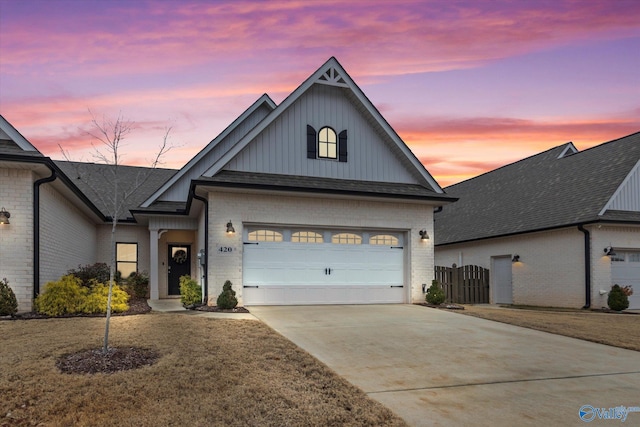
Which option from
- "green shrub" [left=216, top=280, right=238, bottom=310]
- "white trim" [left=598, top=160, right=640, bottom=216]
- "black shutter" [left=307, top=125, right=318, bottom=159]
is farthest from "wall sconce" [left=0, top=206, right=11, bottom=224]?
"white trim" [left=598, top=160, right=640, bottom=216]

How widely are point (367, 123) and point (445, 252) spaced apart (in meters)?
13.1

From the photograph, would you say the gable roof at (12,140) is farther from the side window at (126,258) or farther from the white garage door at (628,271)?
the white garage door at (628,271)

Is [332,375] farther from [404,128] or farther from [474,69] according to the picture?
[404,128]

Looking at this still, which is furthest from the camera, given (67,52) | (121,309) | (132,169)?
(132,169)

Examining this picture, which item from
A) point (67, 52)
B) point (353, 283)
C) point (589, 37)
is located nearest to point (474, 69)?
point (589, 37)

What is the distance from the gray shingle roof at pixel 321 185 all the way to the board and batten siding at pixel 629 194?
270 inches

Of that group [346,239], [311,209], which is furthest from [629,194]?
[311,209]

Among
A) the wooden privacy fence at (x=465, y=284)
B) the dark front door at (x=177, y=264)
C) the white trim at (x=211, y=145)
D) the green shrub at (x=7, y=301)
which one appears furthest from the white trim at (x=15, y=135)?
the wooden privacy fence at (x=465, y=284)

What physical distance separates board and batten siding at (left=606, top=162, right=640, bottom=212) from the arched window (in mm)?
10695

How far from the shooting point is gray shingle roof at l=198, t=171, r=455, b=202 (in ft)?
46.3

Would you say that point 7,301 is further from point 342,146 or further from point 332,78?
point 332,78

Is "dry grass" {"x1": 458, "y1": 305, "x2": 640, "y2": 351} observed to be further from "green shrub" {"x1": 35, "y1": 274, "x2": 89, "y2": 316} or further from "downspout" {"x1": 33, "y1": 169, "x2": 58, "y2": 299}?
"downspout" {"x1": 33, "y1": 169, "x2": 58, "y2": 299}

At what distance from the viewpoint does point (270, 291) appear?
14812mm

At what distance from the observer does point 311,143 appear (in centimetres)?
1584
